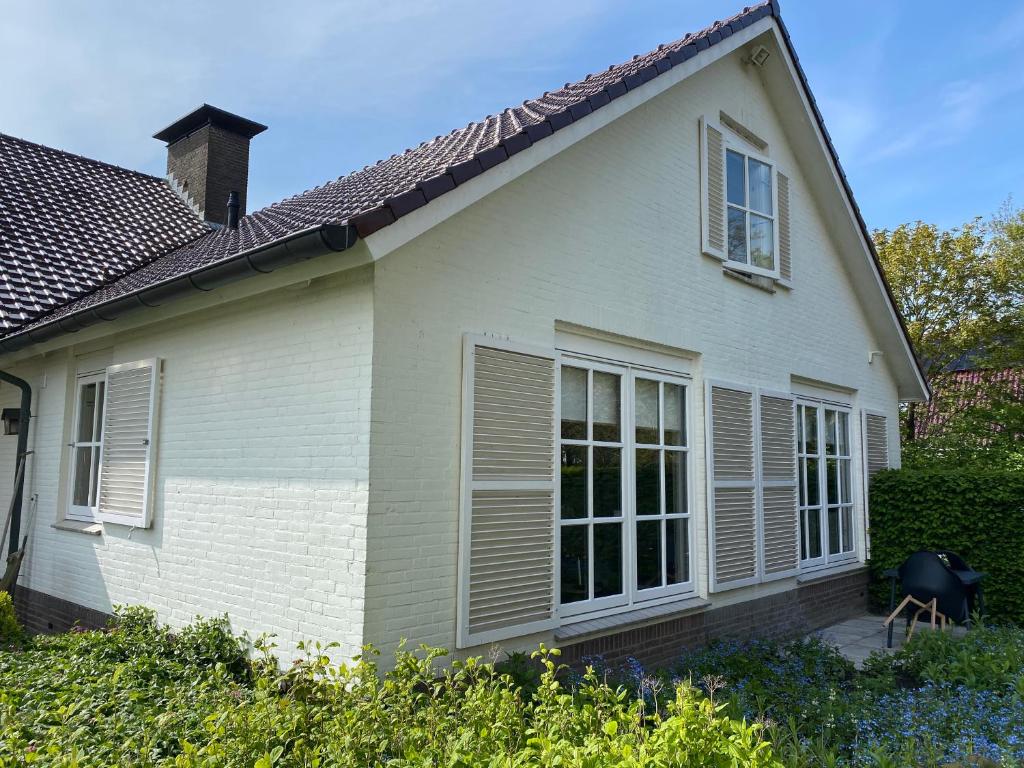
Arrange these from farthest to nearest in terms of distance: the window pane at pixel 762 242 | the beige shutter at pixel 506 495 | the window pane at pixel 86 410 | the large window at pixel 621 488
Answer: the window pane at pixel 762 242 < the window pane at pixel 86 410 < the large window at pixel 621 488 < the beige shutter at pixel 506 495

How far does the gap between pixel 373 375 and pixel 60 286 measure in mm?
5288

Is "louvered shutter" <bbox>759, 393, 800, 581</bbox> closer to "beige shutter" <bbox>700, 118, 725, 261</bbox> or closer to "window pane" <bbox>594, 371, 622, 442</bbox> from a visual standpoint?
"beige shutter" <bbox>700, 118, 725, 261</bbox>

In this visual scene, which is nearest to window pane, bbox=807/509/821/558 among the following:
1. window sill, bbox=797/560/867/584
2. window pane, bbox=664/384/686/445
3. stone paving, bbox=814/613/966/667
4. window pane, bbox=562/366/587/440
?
window sill, bbox=797/560/867/584

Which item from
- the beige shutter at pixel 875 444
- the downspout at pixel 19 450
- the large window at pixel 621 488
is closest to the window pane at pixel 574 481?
the large window at pixel 621 488

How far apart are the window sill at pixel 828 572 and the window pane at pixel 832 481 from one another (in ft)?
2.70

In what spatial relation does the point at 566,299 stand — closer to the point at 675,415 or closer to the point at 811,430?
the point at 675,415

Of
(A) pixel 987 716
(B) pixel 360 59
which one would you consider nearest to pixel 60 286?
(B) pixel 360 59

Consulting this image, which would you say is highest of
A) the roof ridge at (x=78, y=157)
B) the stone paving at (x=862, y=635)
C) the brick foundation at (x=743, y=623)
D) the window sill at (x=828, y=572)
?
the roof ridge at (x=78, y=157)

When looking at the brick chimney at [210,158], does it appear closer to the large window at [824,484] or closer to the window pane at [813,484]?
the large window at [824,484]

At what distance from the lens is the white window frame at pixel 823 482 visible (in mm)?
9367

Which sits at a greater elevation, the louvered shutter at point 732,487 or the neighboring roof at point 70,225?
the neighboring roof at point 70,225

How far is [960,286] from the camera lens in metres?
21.1

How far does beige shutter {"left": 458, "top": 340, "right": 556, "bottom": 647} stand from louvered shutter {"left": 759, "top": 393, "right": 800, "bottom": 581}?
3.51m

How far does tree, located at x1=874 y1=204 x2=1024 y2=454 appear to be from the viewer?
20375 mm
